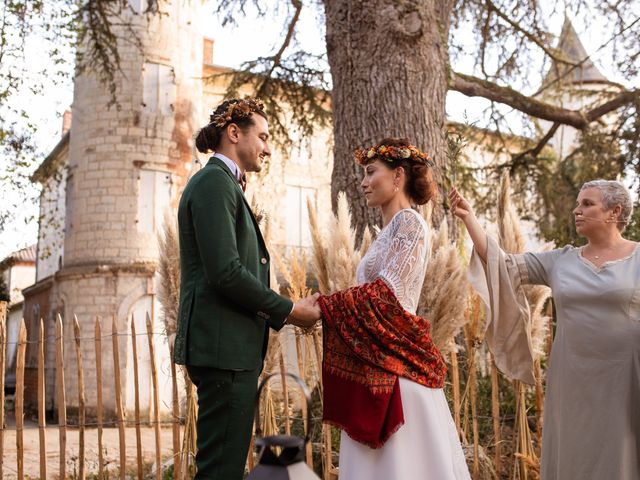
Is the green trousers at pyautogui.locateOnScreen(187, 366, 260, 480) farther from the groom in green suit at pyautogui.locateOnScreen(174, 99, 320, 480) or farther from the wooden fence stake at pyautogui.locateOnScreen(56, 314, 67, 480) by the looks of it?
the wooden fence stake at pyautogui.locateOnScreen(56, 314, 67, 480)

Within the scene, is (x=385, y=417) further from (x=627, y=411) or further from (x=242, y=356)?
(x=627, y=411)

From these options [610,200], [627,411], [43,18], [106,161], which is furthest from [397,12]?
[106,161]

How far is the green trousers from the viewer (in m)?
2.40

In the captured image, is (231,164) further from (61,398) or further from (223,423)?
(61,398)

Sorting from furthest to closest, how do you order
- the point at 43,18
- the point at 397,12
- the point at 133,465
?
the point at 43,18 → the point at 133,465 → the point at 397,12

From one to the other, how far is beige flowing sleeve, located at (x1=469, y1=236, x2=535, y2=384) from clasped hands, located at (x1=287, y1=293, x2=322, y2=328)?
1.07 meters

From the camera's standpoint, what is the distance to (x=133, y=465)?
7500mm

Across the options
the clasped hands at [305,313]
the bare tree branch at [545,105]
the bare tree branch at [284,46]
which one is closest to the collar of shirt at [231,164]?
the clasped hands at [305,313]

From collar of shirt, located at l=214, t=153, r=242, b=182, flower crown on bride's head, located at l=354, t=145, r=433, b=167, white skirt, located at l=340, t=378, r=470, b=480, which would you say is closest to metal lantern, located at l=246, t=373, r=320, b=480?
white skirt, located at l=340, t=378, r=470, b=480

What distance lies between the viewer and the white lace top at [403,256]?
109 inches

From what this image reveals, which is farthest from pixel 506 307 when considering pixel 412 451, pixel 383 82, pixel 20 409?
pixel 20 409

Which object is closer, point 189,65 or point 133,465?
point 133,465

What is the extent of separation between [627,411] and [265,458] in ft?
6.78

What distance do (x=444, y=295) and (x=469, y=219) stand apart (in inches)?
21.0
